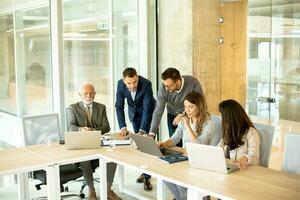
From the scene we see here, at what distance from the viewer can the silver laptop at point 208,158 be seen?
2.88 meters

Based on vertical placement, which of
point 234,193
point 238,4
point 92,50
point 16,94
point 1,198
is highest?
point 238,4

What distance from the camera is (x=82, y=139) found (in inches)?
148

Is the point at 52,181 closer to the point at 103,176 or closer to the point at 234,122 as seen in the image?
the point at 103,176

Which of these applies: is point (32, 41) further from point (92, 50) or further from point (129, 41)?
point (129, 41)

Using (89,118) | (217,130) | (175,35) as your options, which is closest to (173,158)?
(217,130)

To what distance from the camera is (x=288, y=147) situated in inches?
128

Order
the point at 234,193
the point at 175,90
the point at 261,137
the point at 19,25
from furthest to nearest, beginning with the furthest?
1. the point at 19,25
2. the point at 175,90
3. the point at 261,137
4. the point at 234,193

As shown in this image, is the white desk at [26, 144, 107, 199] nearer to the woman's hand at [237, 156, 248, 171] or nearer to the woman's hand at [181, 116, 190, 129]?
the woman's hand at [181, 116, 190, 129]

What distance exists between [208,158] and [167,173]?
1.06 feet

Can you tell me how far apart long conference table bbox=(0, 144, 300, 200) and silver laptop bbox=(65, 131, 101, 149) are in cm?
6

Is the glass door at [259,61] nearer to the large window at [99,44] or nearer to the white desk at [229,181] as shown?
the large window at [99,44]

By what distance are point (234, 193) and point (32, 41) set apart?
395cm

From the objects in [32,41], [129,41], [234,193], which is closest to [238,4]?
[129,41]

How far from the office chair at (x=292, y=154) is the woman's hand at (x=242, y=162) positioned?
13.8 inches
